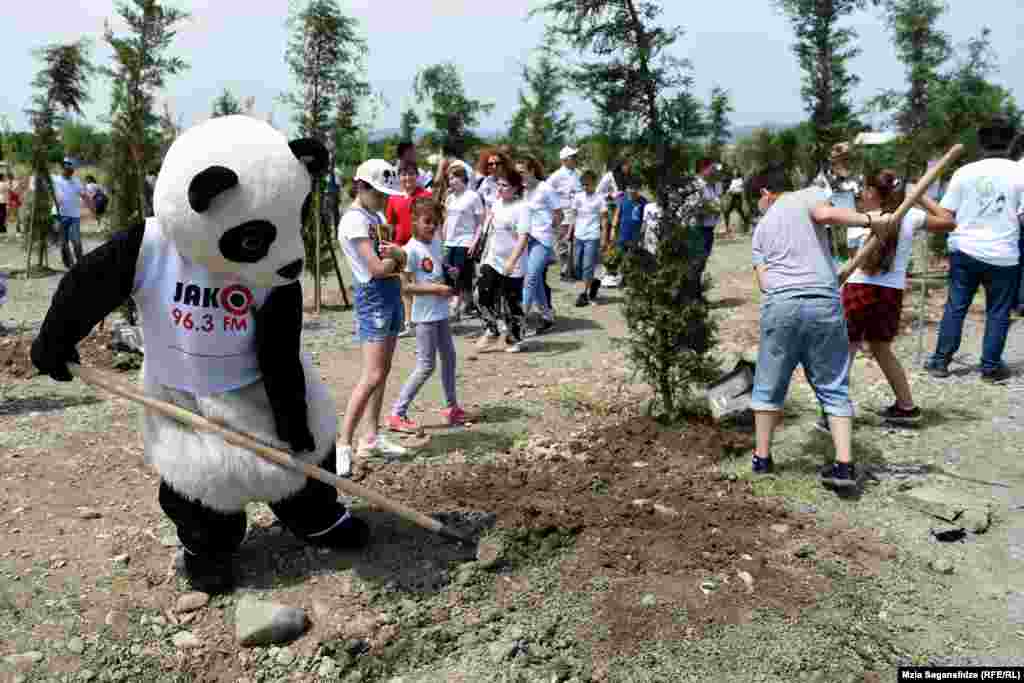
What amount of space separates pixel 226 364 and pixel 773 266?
3.13m

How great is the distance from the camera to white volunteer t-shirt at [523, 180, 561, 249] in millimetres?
9734

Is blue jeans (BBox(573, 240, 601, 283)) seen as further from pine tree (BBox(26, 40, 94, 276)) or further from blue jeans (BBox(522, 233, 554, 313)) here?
pine tree (BBox(26, 40, 94, 276))

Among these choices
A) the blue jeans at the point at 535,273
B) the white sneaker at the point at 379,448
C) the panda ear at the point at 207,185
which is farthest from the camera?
the blue jeans at the point at 535,273

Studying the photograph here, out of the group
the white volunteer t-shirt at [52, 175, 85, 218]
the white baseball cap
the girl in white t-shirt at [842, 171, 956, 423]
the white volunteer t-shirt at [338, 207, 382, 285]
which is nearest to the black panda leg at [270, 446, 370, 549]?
the white volunteer t-shirt at [338, 207, 382, 285]

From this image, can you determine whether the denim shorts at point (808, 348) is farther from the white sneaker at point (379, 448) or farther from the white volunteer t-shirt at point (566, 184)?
the white volunteer t-shirt at point (566, 184)

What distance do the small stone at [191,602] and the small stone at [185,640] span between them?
15 centimetres

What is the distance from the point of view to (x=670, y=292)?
223 inches

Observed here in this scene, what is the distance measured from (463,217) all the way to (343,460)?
497 centimetres

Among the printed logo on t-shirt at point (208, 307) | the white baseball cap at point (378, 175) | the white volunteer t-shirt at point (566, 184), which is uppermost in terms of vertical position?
the white volunteer t-shirt at point (566, 184)

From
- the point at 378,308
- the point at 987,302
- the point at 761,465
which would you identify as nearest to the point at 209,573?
the point at 378,308

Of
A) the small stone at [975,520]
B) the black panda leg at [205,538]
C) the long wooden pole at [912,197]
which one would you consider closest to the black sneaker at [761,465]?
the small stone at [975,520]

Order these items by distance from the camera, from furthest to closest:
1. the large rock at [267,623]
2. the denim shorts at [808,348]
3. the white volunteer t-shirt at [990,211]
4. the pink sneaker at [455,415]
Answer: the white volunteer t-shirt at [990,211]
the pink sneaker at [455,415]
the denim shorts at [808,348]
the large rock at [267,623]

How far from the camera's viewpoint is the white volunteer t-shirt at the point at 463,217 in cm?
956

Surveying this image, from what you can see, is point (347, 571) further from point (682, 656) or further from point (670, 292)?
point (670, 292)
